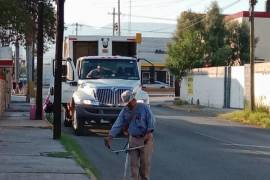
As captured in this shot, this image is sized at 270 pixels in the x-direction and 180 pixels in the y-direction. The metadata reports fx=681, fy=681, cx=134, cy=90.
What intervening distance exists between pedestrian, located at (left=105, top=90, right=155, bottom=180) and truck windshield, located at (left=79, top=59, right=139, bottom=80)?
12.2 metres

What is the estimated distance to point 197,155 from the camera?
54.7ft

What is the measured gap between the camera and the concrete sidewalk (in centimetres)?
1186

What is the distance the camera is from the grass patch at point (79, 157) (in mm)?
12950

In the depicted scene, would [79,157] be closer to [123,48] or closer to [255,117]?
[123,48]

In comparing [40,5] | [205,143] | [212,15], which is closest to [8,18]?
[40,5]

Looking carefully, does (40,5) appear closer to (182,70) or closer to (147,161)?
(147,161)

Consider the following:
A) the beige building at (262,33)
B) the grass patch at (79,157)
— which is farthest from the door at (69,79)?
the beige building at (262,33)

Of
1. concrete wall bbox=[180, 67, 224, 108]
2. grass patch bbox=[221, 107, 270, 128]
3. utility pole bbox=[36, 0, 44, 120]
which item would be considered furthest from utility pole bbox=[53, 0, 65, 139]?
concrete wall bbox=[180, 67, 224, 108]

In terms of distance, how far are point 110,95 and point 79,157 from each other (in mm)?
6292

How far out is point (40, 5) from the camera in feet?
86.6

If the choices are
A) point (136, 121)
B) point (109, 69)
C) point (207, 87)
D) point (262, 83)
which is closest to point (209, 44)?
point (207, 87)

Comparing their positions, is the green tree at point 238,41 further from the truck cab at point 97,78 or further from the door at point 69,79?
the door at point 69,79

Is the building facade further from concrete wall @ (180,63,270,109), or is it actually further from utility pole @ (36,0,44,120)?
utility pole @ (36,0,44,120)

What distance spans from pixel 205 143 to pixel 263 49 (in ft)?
148
